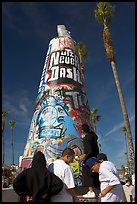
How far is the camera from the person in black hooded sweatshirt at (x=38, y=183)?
13.4ft

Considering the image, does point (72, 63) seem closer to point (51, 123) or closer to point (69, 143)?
point (51, 123)

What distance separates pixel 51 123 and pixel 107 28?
1146 centimetres

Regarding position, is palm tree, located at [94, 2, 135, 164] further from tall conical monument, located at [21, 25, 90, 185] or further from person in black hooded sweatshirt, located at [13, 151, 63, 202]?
person in black hooded sweatshirt, located at [13, 151, 63, 202]

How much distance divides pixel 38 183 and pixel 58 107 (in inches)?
531

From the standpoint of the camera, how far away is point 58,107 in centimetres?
1755

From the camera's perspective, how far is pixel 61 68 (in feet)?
61.2

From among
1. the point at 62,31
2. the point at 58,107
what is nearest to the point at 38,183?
the point at 58,107

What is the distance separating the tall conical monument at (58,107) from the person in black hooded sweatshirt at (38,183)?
11.4 meters

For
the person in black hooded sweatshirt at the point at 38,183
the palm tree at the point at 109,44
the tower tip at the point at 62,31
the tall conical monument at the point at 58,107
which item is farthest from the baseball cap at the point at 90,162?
the tower tip at the point at 62,31

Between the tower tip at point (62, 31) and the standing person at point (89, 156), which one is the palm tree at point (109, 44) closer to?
the tower tip at point (62, 31)

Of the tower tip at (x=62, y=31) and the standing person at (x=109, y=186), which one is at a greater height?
the tower tip at (x=62, y=31)

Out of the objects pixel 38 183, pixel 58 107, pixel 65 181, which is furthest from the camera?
pixel 58 107

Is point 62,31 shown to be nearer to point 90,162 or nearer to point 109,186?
point 90,162

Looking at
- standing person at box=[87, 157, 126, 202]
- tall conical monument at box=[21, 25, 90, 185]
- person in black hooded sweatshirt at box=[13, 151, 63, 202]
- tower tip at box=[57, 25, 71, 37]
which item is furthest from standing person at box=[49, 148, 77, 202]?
tower tip at box=[57, 25, 71, 37]
